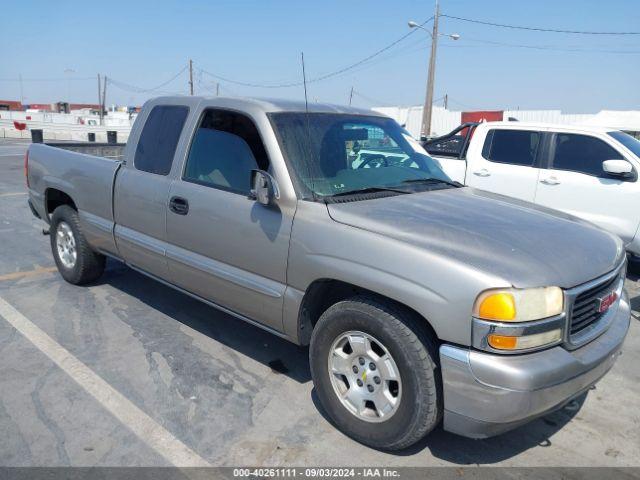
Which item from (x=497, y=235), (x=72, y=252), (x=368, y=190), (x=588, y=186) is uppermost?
(x=368, y=190)

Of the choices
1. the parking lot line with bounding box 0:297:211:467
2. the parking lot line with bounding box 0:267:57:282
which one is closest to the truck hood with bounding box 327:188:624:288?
the parking lot line with bounding box 0:297:211:467

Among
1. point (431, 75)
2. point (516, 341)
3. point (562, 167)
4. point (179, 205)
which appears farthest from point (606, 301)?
point (431, 75)

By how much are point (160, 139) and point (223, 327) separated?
161 cm

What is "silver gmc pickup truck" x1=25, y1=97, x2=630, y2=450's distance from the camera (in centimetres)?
239

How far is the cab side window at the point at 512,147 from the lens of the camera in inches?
267

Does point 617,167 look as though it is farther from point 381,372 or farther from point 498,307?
point 381,372

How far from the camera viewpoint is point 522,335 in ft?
7.72

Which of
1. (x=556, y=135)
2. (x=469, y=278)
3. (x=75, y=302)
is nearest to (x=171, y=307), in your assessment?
(x=75, y=302)

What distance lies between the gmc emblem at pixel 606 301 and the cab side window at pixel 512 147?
13.6ft

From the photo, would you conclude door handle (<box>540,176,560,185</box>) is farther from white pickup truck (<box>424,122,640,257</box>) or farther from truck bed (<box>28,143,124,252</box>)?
truck bed (<box>28,143,124,252</box>)

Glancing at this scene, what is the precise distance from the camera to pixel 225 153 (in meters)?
3.59

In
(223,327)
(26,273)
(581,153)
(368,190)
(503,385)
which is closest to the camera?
(503,385)

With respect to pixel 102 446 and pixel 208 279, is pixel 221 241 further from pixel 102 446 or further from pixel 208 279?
pixel 102 446

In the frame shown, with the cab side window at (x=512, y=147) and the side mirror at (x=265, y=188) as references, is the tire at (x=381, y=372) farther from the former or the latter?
the cab side window at (x=512, y=147)
